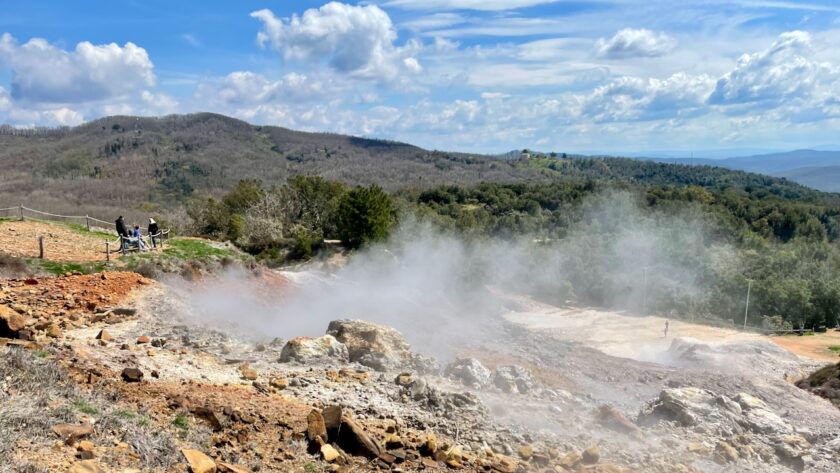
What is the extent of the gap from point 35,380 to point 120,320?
6700 mm

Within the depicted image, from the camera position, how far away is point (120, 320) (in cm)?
1400

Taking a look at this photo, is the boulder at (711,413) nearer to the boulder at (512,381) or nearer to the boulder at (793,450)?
the boulder at (793,450)

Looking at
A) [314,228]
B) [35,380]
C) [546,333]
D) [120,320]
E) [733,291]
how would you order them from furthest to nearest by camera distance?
[314,228] < [733,291] < [546,333] < [120,320] < [35,380]

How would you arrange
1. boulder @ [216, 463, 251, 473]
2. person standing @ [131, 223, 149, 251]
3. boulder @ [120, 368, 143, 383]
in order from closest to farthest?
1. boulder @ [216, 463, 251, 473]
2. boulder @ [120, 368, 143, 383]
3. person standing @ [131, 223, 149, 251]

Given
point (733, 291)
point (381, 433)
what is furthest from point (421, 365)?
point (733, 291)

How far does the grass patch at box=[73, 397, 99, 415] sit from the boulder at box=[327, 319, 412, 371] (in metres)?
7.03

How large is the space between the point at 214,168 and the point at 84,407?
512 ft

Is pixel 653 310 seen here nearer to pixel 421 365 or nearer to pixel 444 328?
pixel 444 328

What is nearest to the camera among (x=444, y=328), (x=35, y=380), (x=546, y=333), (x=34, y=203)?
(x=35, y=380)

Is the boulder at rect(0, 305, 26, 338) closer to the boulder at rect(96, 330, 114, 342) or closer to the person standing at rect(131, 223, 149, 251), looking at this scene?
the boulder at rect(96, 330, 114, 342)

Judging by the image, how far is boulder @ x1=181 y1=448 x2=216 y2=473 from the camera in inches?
255

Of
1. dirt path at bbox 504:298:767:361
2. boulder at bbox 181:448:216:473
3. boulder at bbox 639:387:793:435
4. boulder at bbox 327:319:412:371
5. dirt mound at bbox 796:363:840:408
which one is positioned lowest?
dirt path at bbox 504:298:767:361

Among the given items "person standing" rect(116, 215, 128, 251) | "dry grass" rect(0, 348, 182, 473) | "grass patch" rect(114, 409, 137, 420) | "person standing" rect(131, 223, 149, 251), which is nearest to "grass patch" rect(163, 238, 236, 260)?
"person standing" rect(131, 223, 149, 251)

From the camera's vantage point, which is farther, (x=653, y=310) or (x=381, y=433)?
(x=653, y=310)
